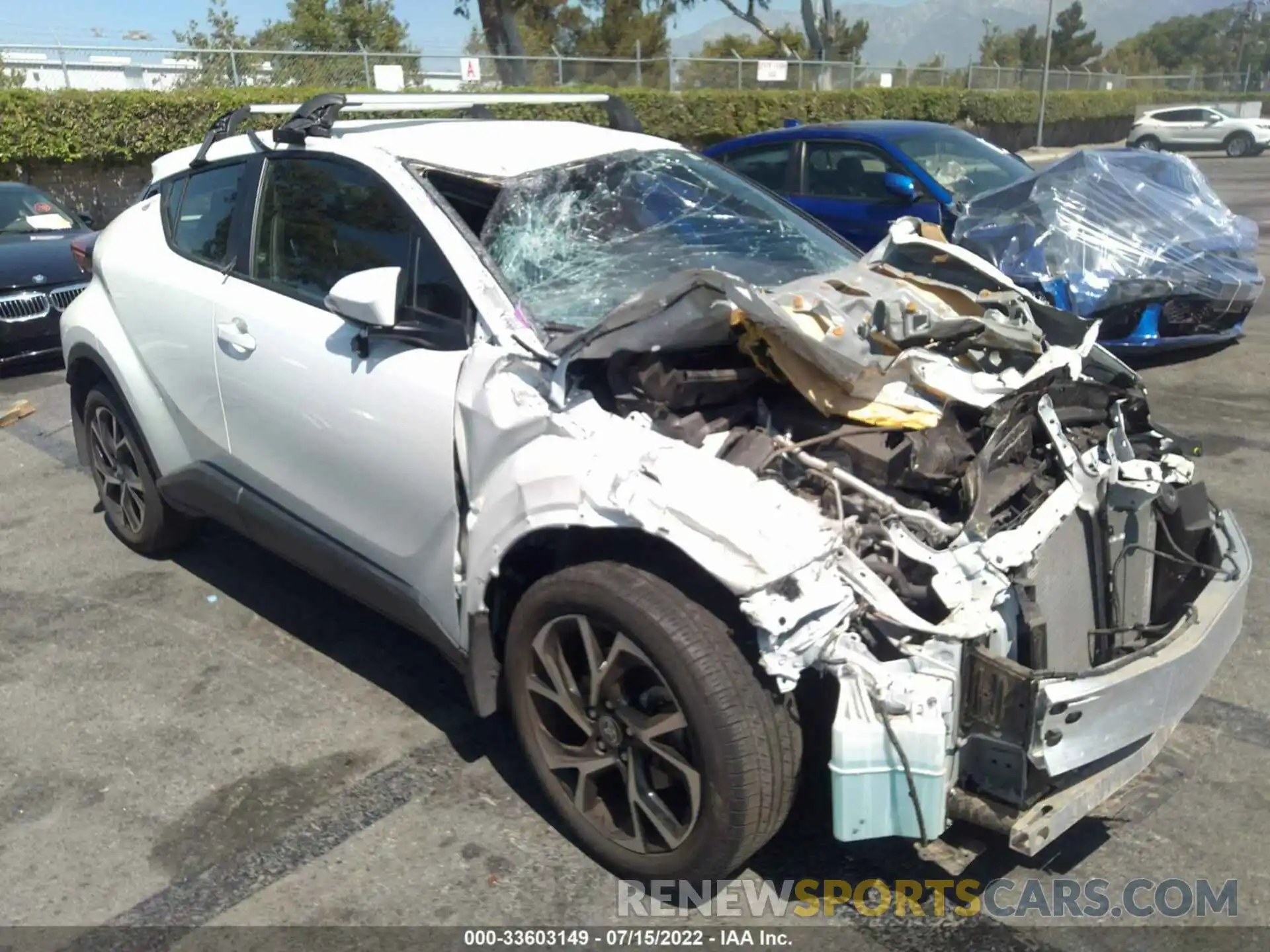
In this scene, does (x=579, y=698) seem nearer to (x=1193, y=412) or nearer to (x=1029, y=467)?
(x=1029, y=467)

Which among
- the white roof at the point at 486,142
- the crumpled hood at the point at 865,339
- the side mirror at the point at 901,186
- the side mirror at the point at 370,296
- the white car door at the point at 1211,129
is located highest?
the white roof at the point at 486,142

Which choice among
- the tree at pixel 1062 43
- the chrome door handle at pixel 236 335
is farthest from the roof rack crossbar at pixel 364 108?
the tree at pixel 1062 43

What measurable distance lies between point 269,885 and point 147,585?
2.35 meters

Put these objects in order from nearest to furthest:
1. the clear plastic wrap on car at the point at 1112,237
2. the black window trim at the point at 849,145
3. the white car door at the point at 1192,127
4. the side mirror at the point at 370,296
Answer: the side mirror at the point at 370,296 → the clear plastic wrap on car at the point at 1112,237 → the black window trim at the point at 849,145 → the white car door at the point at 1192,127

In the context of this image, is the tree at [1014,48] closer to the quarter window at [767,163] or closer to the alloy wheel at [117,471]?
the quarter window at [767,163]

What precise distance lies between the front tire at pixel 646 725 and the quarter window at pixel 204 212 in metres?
2.11

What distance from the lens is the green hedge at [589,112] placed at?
1594 centimetres

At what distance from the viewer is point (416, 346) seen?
340 centimetres

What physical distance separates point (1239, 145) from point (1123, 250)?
101 feet

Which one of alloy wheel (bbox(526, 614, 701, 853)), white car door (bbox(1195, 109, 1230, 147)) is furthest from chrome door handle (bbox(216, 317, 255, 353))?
white car door (bbox(1195, 109, 1230, 147))

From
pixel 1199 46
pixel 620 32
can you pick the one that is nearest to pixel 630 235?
pixel 620 32

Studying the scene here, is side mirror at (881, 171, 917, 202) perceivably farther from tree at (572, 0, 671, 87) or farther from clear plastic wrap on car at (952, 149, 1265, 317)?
tree at (572, 0, 671, 87)

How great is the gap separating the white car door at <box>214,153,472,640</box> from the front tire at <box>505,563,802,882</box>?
441 millimetres

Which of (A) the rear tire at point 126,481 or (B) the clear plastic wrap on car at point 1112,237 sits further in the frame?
(B) the clear plastic wrap on car at point 1112,237
